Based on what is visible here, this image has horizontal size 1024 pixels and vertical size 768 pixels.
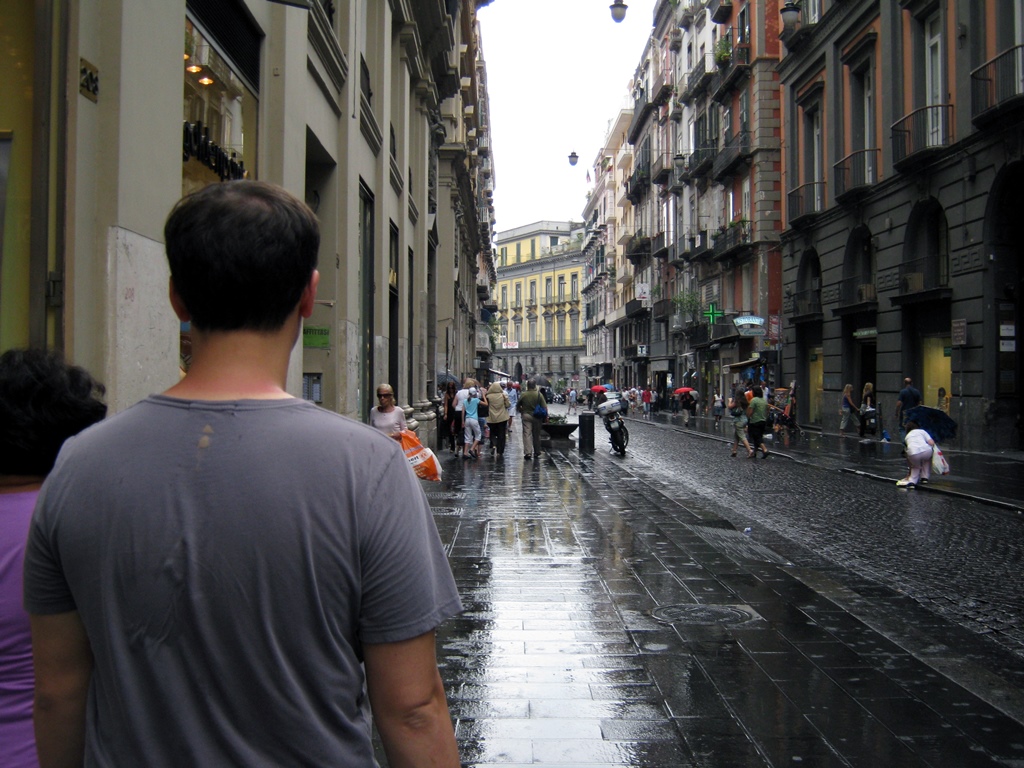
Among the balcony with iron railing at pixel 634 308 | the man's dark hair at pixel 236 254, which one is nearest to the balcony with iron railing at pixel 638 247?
the balcony with iron railing at pixel 634 308

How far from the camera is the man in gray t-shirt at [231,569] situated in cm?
146

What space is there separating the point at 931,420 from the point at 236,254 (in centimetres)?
1545

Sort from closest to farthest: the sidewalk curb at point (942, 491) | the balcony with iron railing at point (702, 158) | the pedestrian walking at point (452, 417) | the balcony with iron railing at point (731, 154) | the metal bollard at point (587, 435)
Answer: the sidewalk curb at point (942, 491)
the pedestrian walking at point (452, 417)
the metal bollard at point (587, 435)
the balcony with iron railing at point (731, 154)
the balcony with iron railing at point (702, 158)

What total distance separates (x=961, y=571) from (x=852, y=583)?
1330 millimetres

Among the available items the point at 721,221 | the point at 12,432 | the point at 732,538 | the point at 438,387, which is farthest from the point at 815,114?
the point at 12,432

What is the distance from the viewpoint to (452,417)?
21234mm

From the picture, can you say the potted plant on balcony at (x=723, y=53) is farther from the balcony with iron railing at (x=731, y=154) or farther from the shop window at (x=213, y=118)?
the shop window at (x=213, y=118)

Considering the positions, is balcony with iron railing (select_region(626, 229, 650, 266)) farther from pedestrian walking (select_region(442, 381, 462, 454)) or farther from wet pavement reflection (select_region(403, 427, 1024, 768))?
wet pavement reflection (select_region(403, 427, 1024, 768))

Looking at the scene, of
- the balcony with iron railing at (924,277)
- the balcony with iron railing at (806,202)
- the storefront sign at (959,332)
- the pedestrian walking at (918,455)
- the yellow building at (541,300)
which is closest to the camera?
the pedestrian walking at (918,455)

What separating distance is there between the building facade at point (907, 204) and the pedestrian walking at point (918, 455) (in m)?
6.36

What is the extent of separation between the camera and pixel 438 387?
27250 millimetres

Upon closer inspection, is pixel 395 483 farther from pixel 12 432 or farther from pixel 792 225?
pixel 792 225

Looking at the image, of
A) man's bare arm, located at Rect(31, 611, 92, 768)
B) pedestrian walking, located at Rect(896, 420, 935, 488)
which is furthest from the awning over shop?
man's bare arm, located at Rect(31, 611, 92, 768)

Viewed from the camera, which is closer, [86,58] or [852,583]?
[86,58]
